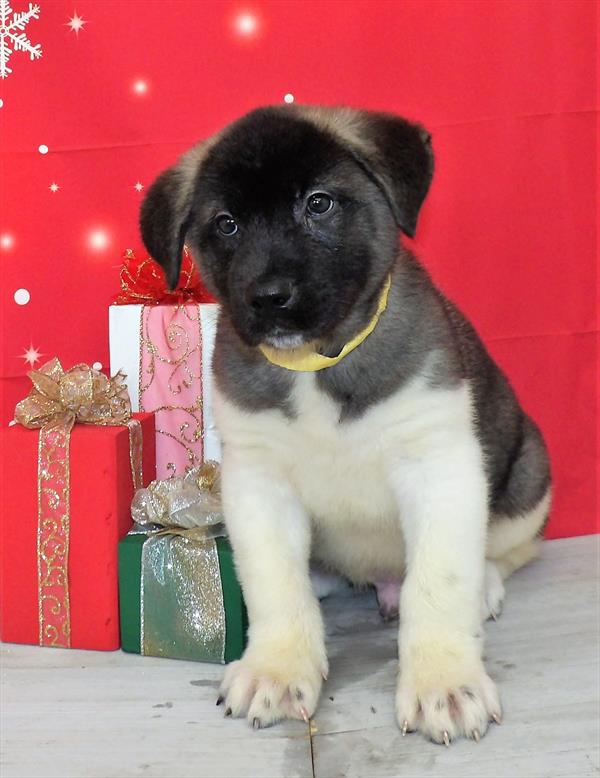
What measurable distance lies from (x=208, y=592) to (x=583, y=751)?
1000mm

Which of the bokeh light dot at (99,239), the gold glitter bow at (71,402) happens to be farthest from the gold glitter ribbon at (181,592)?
the bokeh light dot at (99,239)

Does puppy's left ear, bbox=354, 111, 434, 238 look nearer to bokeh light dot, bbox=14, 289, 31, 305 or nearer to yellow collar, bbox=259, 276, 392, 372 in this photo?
yellow collar, bbox=259, 276, 392, 372

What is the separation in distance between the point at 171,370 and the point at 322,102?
3.63ft

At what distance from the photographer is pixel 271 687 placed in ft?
6.50

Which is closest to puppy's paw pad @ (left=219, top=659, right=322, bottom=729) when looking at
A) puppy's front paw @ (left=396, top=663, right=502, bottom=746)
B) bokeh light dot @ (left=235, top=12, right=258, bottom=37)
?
puppy's front paw @ (left=396, top=663, right=502, bottom=746)

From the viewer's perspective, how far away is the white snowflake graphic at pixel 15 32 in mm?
3023

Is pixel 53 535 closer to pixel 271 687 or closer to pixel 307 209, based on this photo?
pixel 271 687

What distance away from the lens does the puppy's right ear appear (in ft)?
7.21

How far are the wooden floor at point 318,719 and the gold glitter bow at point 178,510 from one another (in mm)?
356

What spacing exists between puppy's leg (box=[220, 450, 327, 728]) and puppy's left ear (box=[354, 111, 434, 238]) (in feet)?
2.39

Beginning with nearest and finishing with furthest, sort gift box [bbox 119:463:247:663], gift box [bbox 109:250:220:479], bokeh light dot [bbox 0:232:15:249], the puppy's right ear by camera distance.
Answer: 1. the puppy's right ear
2. gift box [bbox 119:463:247:663]
3. gift box [bbox 109:250:220:479]
4. bokeh light dot [bbox 0:232:15:249]

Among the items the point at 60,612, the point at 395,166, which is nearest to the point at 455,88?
the point at 395,166

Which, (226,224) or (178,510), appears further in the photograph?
(178,510)

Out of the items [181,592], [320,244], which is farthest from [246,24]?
[181,592]
